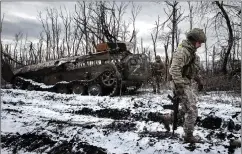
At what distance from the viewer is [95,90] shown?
37.5ft

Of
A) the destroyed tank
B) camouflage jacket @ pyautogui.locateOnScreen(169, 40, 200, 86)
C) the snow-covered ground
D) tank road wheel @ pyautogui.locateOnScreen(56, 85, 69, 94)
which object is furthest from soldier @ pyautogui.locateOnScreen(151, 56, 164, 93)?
camouflage jacket @ pyautogui.locateOnScreen(169, 40, 200, 86)

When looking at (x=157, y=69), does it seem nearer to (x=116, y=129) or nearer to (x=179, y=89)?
(x=116, y=129)

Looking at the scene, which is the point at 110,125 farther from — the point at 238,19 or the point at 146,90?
the point at 146,90

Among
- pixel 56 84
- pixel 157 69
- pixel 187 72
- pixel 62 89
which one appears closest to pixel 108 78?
pixel 157 69

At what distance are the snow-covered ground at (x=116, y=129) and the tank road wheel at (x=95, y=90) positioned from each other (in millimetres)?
2819

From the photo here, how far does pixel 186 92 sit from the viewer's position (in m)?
4.50

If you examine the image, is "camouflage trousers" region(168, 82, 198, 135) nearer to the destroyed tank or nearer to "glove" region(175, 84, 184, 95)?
"glove" region(175, 84, 184, 95)

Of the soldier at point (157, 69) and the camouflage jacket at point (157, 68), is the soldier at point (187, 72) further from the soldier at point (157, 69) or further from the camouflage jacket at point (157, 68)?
the camouflage jacket at point (157, 68)

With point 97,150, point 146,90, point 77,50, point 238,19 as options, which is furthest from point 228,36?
point 77,50

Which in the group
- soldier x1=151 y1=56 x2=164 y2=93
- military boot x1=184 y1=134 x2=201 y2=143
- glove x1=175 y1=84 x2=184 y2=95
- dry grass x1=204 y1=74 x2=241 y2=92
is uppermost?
soldier x1=151 y1=56 x2=164 y2=93

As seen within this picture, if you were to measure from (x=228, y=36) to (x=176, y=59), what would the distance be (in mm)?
5139

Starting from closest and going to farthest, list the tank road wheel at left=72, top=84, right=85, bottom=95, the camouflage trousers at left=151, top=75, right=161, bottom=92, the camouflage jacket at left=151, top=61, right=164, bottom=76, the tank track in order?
the tank track
the camouflage trousers at left=151, top=75, right=161, bottom=92
the tank road wheel at left=72, top=84, right=85, bottom=95
the camouflage jacket at left=151, top=61, right=164, bottom=76

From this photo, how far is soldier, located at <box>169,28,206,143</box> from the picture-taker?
4.43 m

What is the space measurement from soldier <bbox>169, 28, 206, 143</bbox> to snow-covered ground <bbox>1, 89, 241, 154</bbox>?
1.17ft
